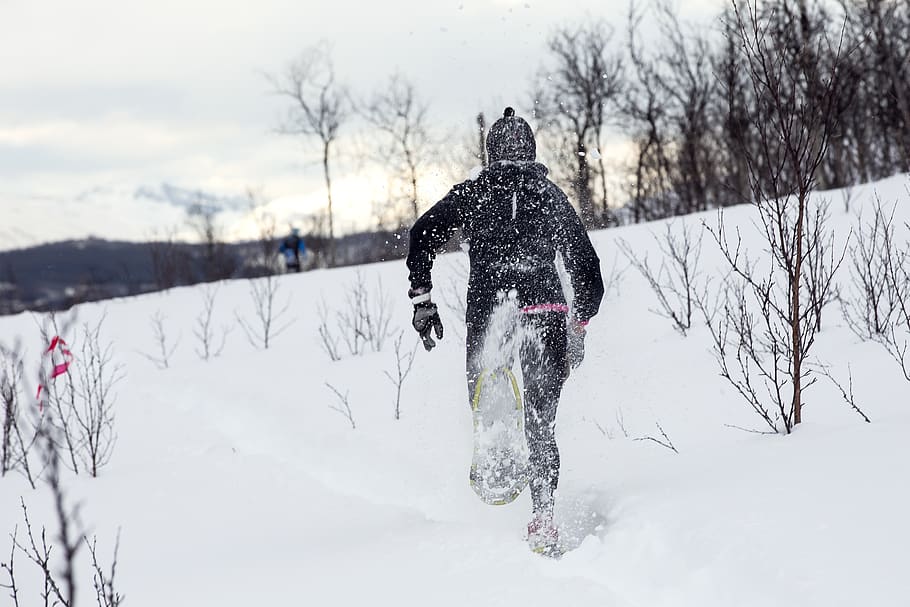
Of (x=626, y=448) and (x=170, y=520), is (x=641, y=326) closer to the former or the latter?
(x=626, y=448)

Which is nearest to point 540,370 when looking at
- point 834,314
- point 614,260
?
point 834,314

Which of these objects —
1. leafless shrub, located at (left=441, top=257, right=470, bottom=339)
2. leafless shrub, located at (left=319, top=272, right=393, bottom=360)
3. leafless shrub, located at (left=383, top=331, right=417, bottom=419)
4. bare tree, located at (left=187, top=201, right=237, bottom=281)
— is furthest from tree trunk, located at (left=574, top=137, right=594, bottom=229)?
bare tree, located at (left=187, top=201, right=237, bottom=281)

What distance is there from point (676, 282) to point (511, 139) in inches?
237

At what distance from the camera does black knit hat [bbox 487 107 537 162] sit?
325 cm

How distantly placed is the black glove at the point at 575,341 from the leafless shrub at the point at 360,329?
494cm

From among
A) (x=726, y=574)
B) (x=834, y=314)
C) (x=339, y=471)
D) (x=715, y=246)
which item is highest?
(x=715, y=246)

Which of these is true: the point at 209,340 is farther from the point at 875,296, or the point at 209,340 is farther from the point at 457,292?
the point at 875,296

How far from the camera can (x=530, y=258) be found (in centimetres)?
321

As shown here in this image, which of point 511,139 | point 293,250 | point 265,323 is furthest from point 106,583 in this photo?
point 293,250

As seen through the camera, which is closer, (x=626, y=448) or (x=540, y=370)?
(x=540, y=370)

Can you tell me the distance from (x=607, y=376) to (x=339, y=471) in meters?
2.55

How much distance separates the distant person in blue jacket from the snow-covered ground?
908 cm

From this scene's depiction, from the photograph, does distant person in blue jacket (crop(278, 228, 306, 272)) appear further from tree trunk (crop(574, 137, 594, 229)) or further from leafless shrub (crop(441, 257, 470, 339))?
tree trunk (crop(574, 137, 594, 229))

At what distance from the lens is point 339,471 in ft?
16.5
